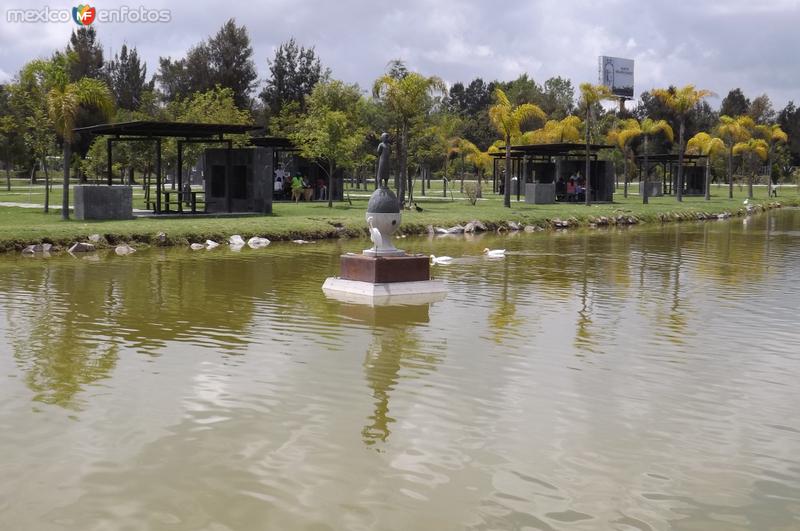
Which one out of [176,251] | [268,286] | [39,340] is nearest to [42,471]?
[39,340]

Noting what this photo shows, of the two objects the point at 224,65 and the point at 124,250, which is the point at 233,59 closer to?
the point at 224,65

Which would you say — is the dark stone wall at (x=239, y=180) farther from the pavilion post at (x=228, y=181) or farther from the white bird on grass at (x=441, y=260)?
the white bird on grass at (x=441, y=260)

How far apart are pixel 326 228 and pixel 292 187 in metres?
18.7

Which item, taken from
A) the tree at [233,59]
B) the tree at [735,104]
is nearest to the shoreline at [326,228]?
the tree at [233,59]

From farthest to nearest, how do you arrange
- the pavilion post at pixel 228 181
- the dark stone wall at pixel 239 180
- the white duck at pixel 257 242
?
1. the pavilion post at pixel 228 181
2. the dark stone wall at pixel 239 180
3. the white duck at pixel 257 242

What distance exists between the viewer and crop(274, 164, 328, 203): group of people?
50.1 meters

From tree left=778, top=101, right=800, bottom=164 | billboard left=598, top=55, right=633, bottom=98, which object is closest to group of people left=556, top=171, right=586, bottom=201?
tree left=778, top=101, right=800, bottom=164

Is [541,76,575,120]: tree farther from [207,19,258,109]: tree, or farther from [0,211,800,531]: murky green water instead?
[0,211,800,531]: murky green water

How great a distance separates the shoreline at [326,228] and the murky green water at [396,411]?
8466mm

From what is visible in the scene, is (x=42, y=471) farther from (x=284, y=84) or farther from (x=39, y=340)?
(x=284, y=84)

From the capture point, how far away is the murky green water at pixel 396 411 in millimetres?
6387

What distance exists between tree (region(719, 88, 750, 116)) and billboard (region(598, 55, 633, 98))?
16.6 meters

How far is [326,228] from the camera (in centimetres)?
3073

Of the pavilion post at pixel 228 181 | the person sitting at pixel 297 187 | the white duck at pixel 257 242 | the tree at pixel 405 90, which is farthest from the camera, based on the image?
the person sitting at pixel 297 187
